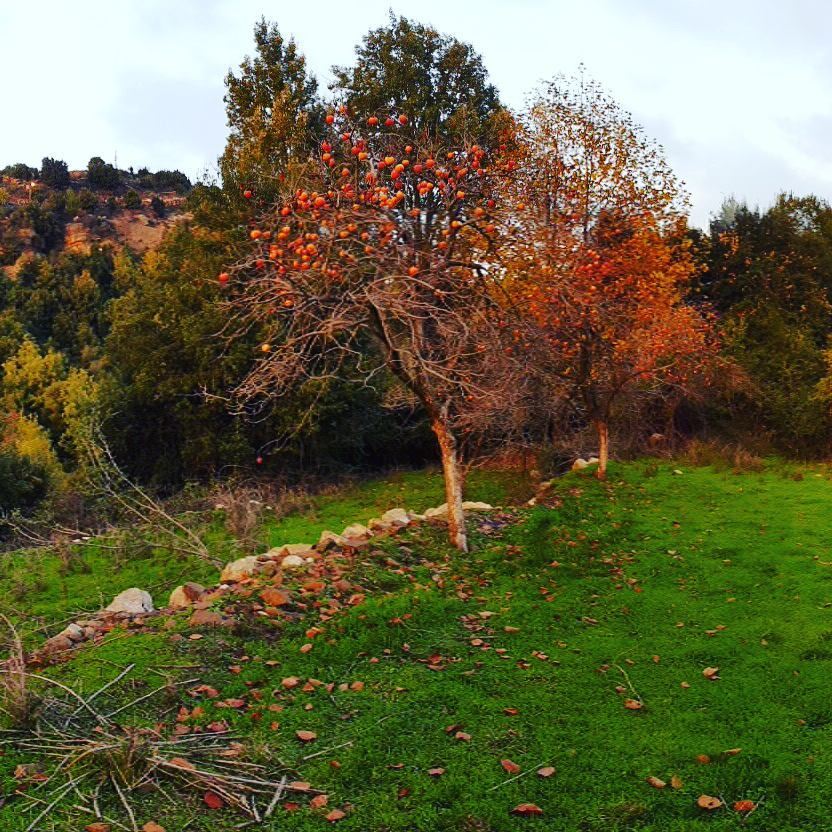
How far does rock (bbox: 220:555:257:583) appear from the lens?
736 cm

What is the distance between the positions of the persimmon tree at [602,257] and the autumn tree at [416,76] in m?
8.25

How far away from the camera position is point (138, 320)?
16.5 metres

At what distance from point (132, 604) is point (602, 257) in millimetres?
10661

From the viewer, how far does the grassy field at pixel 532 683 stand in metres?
3.92

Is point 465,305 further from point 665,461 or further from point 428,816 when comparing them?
point 665,461

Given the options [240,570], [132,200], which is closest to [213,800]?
[240,570]

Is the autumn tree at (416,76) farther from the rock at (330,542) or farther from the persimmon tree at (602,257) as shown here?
the rock at (330,542)

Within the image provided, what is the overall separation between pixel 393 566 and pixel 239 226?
10.3m

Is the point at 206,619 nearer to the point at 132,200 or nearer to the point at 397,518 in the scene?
the point at 397,518

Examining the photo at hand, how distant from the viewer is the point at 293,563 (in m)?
7.44

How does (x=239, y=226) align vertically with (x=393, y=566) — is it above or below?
above

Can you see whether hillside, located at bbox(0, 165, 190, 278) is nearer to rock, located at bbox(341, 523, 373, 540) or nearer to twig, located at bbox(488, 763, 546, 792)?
rock, located at bbox(341, 523, 373, 540)

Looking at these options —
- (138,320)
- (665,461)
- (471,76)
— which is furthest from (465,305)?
(471,76)

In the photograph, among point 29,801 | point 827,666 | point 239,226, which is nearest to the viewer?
point 29,801
